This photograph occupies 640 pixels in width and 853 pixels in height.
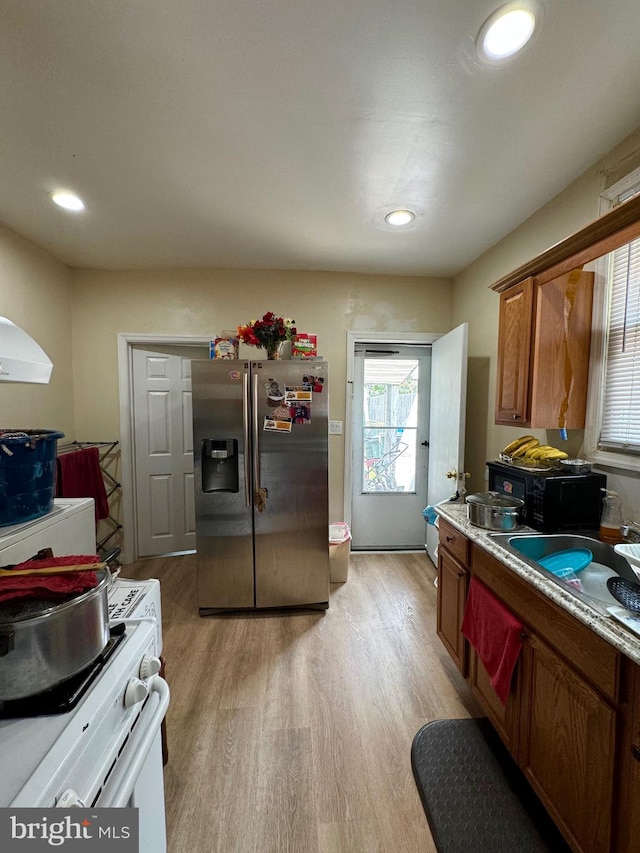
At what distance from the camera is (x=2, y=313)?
6.75 ft

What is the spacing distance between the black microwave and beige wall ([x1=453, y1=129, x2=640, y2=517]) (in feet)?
0.37

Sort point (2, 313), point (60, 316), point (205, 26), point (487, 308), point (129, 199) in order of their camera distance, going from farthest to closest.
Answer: point (60, 316) < point (487, 308) < point (2, 313) < point (129, 199) < point (205, 26)

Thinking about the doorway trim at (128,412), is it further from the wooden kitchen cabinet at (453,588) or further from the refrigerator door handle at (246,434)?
the wooden kitchen cabinet at (453,588)

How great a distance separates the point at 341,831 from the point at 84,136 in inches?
114

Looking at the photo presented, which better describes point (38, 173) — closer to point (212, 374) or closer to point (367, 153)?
point (212, 374)

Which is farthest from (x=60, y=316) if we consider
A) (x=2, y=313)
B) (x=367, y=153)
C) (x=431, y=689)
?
(x=431, y=689)

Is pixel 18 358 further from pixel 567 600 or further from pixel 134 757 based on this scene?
pixel 567 600

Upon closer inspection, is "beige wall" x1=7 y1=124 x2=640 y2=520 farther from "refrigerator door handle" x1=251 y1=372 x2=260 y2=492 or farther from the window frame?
"refrigerator door handle" x1=251 y1=372 x2=260 y2=492

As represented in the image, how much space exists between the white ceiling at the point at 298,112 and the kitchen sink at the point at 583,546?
173 cm

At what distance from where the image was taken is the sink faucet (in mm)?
1263

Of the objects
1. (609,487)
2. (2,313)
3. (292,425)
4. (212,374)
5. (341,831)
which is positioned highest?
(2,313)

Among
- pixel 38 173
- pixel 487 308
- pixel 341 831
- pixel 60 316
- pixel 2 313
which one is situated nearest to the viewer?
pixel 341 831

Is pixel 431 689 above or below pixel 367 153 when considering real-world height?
below

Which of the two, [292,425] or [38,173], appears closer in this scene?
[38,173]
